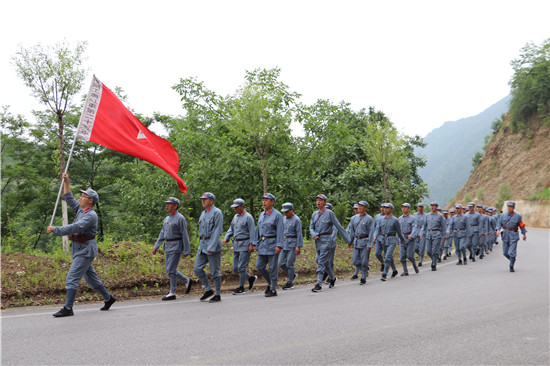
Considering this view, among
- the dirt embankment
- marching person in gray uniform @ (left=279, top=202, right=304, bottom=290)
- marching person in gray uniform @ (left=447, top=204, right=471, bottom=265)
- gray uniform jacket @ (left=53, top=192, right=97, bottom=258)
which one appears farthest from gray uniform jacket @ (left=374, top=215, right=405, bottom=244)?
the dirt embankment

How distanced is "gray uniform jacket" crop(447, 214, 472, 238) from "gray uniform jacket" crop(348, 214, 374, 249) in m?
5.92

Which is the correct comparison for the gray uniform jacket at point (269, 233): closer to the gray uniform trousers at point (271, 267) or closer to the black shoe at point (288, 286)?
the gray uniform trousers at point (271, 267)

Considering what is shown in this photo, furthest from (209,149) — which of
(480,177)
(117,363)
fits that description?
(480,177)

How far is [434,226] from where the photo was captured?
621 inches

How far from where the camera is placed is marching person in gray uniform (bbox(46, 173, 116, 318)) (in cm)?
707

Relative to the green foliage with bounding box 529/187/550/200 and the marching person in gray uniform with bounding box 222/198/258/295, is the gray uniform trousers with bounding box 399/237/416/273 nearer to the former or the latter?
the marching person in gray uniform with bounding box 222/198/258/295

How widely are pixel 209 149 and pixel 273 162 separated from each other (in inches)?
131

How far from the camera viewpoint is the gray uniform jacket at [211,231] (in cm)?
893

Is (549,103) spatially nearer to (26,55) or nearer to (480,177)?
(480,177)

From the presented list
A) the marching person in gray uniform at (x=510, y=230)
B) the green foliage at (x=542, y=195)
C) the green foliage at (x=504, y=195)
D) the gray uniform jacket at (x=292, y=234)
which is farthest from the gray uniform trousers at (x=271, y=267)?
the green foliage at (x=504, y=195)

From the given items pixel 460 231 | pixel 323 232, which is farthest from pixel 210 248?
pixel 460 231

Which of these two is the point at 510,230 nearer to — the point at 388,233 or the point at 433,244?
the point at 433,244

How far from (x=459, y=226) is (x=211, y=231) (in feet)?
38.8

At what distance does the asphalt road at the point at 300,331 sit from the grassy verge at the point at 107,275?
830mm
